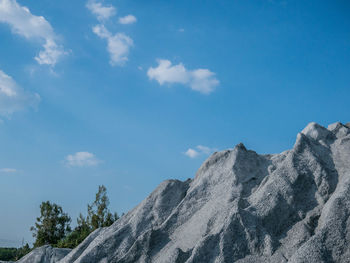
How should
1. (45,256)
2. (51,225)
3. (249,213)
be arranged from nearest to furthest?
1. (249,213)
2. (45,256)
3. (51,225)

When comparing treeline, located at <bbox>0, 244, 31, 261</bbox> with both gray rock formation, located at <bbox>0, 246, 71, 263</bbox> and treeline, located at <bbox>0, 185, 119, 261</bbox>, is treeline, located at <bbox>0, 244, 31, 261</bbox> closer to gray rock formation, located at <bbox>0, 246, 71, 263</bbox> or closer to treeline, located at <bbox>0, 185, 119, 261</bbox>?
treeline, located at <bbox>0, 185, 119, 261</bbox>

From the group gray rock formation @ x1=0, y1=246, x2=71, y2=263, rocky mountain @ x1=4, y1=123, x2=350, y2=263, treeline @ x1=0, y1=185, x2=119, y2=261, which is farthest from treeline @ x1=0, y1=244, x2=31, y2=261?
rocky mountain @ x1=4, y1=123, x2=350, y2=263

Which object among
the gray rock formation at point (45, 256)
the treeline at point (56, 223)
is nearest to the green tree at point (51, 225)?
the treeline at point (56, 223)

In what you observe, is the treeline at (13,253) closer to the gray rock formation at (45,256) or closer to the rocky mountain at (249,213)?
the gray rock formation at (45,256)

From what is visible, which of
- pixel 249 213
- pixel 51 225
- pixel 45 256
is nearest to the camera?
pixel 249 213

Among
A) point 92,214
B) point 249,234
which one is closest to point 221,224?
point 249,234

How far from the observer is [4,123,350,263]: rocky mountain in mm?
9430

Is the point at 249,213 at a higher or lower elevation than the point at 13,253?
lower

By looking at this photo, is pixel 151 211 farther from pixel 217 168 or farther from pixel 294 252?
pixel 294 252

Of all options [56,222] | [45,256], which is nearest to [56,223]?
[56,222]

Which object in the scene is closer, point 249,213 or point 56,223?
point 249,213

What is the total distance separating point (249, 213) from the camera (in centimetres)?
1026

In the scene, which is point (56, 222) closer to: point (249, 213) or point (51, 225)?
point (51, 225)

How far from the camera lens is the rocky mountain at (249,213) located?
9.43 meters
